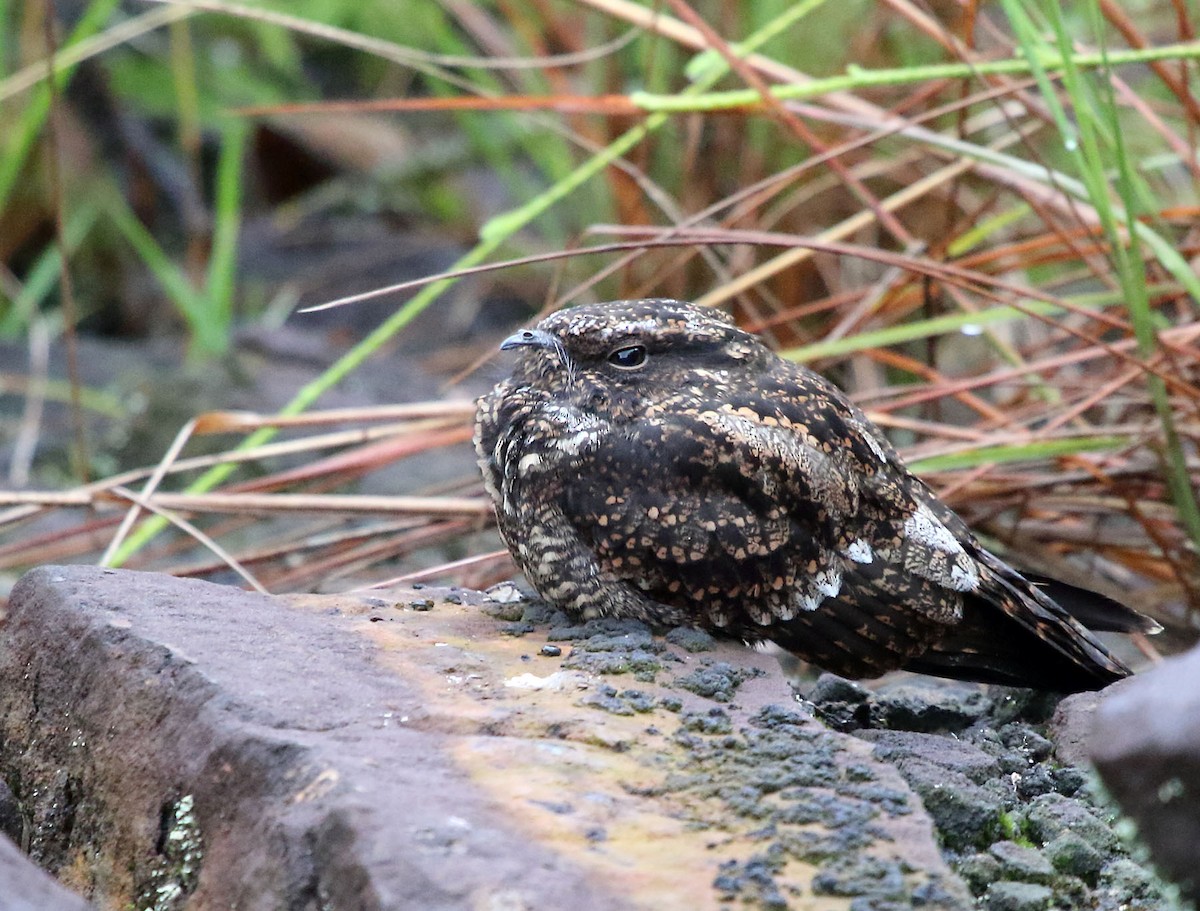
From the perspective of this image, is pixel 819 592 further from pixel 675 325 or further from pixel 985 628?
pixel 675 325

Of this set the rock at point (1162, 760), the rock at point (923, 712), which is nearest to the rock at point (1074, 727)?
the rock at point (923, 712)

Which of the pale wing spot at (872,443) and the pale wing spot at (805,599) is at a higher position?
the pale wing spot at (872,443)

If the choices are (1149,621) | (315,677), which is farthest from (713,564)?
(1149,621)

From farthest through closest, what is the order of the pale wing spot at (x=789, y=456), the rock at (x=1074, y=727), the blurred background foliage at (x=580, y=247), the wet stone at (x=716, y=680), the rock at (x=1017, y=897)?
the blurred background foliage at (x=580, y=247) < the pale wing spot at (x=789, y=456) < the rock at (x=1074, y=727) < the wet stone at (x=716, y=680) < the rock at (x=1017, y=897)

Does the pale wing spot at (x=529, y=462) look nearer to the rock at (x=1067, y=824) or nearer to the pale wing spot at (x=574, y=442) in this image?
the pale wing spot at (x=574, y=442)

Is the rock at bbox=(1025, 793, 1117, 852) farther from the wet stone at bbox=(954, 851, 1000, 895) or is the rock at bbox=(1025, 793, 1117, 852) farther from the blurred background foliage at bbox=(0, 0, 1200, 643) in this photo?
the blurred background foliage at bbox=(0, 0, 1200, 643)

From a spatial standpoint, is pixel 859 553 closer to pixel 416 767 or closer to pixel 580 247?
pixel 416 767

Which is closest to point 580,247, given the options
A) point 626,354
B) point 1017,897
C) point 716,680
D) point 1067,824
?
point 626,354
